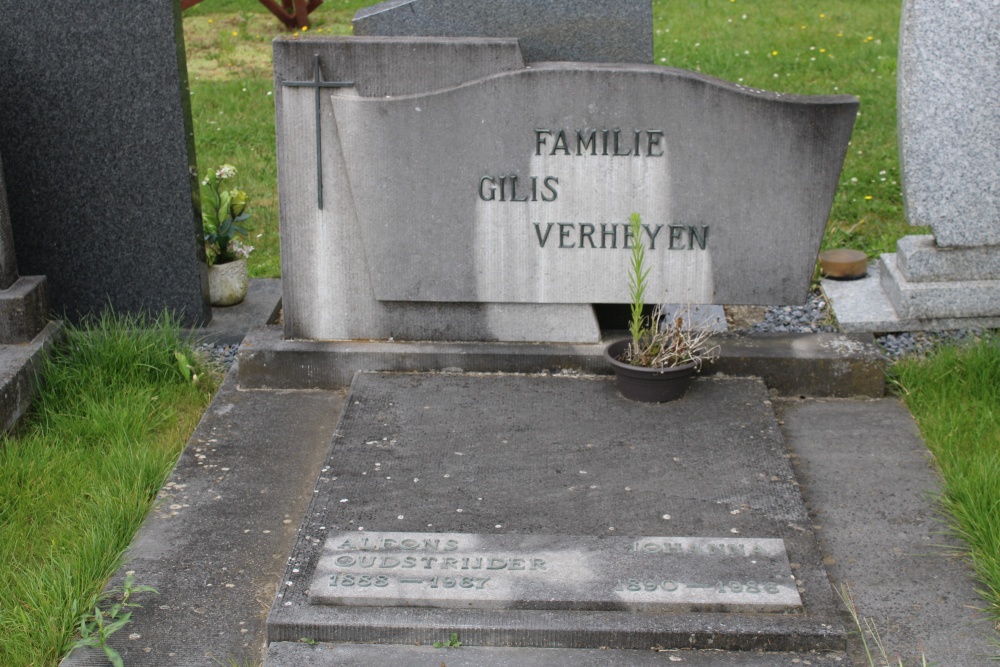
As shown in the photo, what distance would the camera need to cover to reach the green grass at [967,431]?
3.34 m

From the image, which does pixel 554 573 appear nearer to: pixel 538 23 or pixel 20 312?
pixel 538 23

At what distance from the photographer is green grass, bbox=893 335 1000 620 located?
3.34m

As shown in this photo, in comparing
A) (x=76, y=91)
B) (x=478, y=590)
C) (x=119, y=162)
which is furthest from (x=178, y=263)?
(x=478, y=590)

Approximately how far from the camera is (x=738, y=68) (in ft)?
28.0

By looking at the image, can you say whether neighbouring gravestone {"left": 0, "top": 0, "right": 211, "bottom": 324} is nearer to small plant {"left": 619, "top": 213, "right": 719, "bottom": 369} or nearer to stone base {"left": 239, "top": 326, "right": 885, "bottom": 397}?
stone base {"left": 239, "top": 326, "right": 885, "bottom": 397}

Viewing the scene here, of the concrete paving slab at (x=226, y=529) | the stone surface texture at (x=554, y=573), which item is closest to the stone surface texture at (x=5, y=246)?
the concrete paving slab at (x=226, y=529)

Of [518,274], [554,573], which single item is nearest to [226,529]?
[554,573]

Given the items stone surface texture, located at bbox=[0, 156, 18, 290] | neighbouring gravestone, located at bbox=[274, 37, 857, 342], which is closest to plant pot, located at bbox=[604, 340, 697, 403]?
neighbouring gravestone, located at bbox=[274, 37, 857, 342]

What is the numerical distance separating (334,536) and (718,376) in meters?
1.69

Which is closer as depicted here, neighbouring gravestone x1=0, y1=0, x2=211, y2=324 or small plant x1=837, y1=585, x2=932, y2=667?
small plant x1=837, y1=585, x2=932, y2=667

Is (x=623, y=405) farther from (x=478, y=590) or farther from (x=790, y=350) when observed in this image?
(x=478, y=590)

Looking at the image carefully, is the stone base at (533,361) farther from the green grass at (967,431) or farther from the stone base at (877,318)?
the stone base at (877,318)

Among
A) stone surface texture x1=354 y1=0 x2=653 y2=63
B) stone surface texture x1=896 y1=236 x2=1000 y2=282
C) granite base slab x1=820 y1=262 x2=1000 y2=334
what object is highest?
stone surface texture x1=354 y1=0 x2=653 y2=63

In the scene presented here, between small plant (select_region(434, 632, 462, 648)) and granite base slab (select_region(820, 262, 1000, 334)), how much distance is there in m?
2.39
